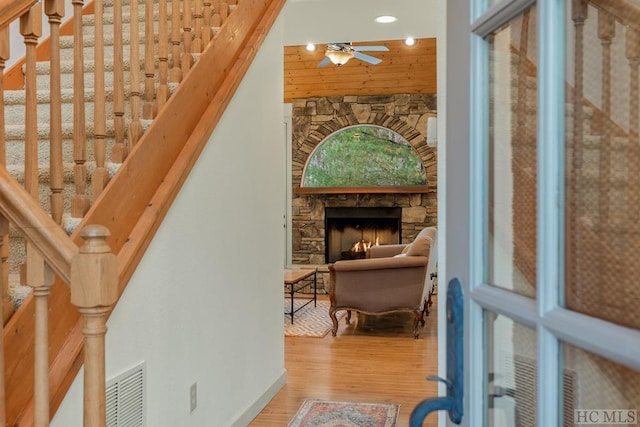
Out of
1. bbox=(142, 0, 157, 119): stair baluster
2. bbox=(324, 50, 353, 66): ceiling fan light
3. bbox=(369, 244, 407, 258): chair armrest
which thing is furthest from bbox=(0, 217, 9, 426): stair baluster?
bbox=(369, 244, 407, 258): chair armrest

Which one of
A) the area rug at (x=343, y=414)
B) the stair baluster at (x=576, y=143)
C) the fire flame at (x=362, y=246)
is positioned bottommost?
the area rug at (x=343, y=414)

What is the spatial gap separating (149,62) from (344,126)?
6.70 metres

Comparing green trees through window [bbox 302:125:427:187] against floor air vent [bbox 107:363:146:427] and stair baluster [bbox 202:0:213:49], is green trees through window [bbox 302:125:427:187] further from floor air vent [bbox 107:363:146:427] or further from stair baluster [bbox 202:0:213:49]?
floor air vent [bbox 107:363:146:427]

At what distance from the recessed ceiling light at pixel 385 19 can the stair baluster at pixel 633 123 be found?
3.87 m

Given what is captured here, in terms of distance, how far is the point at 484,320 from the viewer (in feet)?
2.43

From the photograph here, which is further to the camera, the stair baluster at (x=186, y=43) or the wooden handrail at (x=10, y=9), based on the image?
the stair baluster at (x=186, y=43)

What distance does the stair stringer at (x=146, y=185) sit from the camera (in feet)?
4.83

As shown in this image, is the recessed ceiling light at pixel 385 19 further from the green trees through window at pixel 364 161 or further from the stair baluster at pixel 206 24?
the green trees through window at pixel 364 161

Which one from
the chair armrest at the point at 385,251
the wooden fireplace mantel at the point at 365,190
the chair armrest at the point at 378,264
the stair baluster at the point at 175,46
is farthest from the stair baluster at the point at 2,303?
the wooden fireplace mantel at the point at 365,190

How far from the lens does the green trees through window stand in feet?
28.0

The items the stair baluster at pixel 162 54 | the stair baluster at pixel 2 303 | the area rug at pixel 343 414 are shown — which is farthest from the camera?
the area rug at pixel 343 414

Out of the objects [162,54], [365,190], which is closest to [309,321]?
[365,190]

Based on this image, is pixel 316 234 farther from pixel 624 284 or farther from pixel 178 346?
pixel 624 284

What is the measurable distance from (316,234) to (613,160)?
8.20 metres
